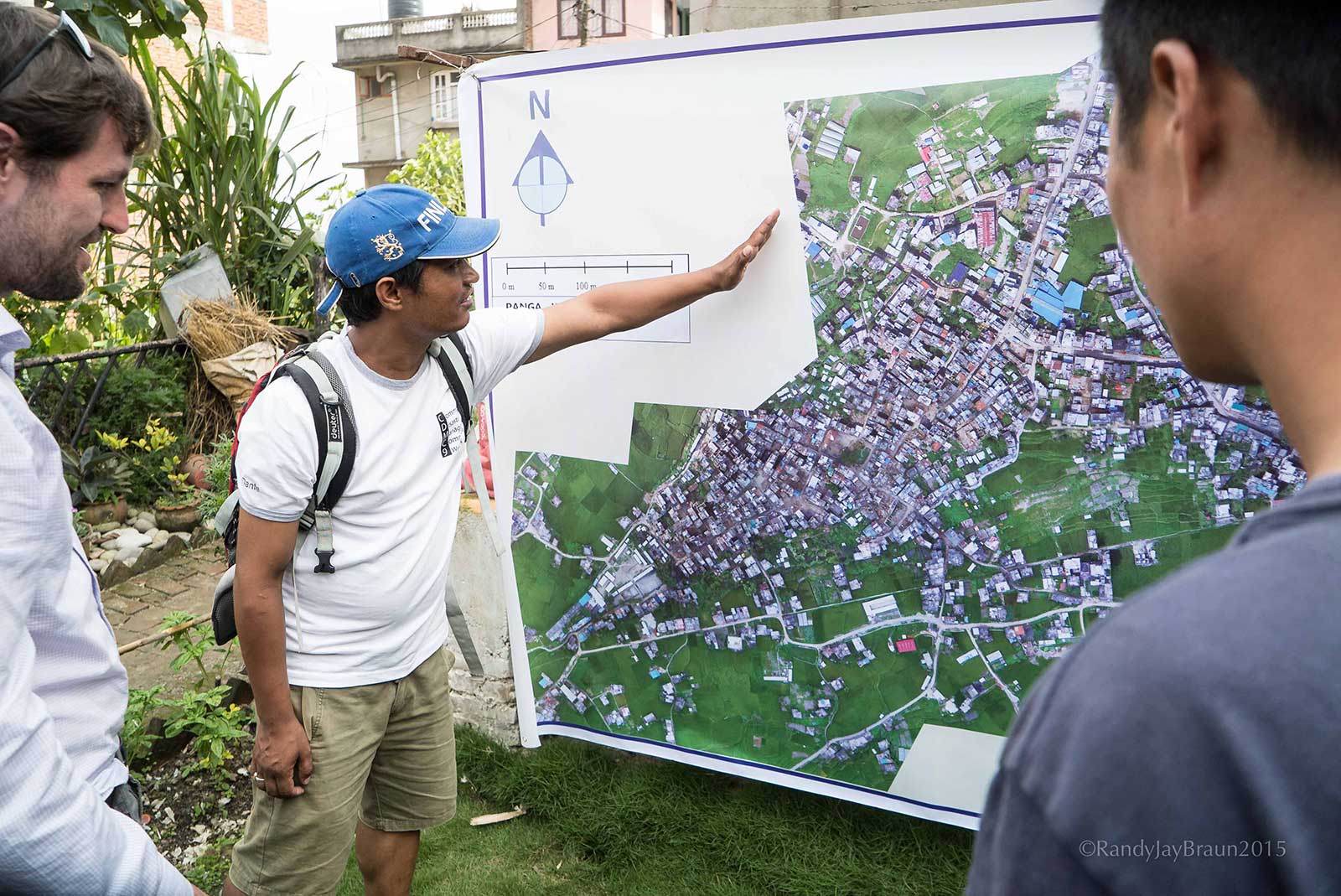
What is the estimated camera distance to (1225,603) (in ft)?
1.71

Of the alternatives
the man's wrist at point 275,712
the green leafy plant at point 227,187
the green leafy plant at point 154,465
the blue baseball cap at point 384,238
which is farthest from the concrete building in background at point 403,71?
the man's wrist at point 275,712

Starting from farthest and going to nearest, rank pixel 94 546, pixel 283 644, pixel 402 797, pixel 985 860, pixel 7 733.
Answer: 1. pixel 94 546
2. pixel 402 797
3. pixel 283 644
4. pixel 7 733
5. pixel 985 860

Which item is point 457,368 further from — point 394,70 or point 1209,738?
point 394,70

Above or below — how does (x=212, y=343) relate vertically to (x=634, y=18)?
below

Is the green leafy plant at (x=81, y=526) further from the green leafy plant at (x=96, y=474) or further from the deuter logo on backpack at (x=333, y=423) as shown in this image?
the deuter logo on backpack at (x=333, y=423)

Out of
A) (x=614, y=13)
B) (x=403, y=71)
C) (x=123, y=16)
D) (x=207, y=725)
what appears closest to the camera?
(x=207, y=725)

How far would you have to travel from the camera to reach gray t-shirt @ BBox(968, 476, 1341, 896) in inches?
19.6

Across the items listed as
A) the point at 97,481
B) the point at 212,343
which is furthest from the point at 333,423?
the point at 212,343

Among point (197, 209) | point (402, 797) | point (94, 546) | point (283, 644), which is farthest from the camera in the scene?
point (197, 209)

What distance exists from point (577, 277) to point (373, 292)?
67 cm

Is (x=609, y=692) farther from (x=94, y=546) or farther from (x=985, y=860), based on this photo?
(x=94, y=546)

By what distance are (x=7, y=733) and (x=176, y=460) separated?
5134mm

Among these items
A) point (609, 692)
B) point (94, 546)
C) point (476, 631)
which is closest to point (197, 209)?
point (94, 546)

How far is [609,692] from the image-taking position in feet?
9.27
